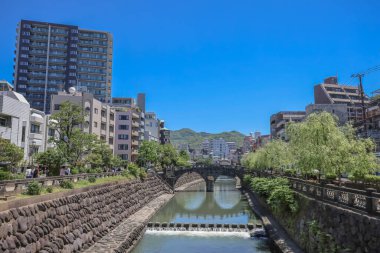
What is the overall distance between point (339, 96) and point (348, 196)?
96.4m

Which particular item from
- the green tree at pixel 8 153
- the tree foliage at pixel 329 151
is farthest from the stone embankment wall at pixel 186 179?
the tree foliage at pixel 329 151

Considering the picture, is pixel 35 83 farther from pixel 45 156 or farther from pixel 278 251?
pixel 278 251

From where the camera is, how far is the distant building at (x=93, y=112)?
65438 millimetres

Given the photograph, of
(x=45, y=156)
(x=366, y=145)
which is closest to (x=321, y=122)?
(x=366, y=145)

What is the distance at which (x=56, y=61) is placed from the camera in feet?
358

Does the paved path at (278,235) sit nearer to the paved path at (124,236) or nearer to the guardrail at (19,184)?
the paved path at (124,236)

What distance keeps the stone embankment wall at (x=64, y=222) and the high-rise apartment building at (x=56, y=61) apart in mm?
77152

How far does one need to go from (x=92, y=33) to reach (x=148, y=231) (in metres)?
95.8

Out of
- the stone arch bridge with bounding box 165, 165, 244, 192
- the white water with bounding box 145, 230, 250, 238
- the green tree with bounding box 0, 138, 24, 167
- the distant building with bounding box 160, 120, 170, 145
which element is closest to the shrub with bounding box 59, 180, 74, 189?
the green tree with bounding box 0, 138, 24, 167

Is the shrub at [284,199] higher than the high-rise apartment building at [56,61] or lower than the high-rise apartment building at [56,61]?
lower

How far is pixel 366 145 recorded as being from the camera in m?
30.5

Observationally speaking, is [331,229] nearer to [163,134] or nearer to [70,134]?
[70,134]

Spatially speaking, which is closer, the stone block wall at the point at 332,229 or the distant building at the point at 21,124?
the stone block wall at the point at 332,229

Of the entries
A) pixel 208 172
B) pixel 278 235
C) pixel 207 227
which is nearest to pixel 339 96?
pixel 208 172
